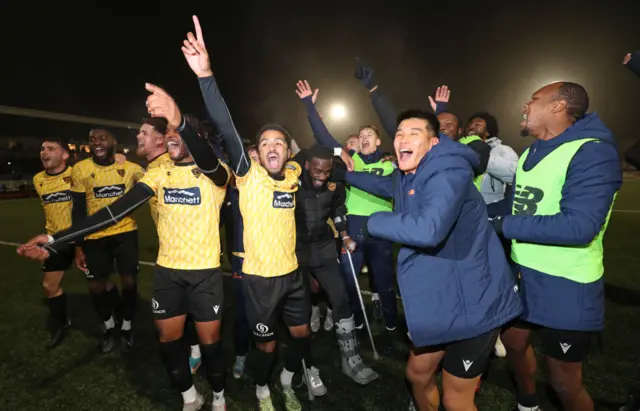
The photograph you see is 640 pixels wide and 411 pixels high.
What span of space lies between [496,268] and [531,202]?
62 centimetres

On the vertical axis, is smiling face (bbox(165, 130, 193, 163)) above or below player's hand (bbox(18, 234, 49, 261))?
above

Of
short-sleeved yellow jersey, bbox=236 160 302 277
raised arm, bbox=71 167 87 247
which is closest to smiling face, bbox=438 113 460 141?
short-sleeved yellow jersey, bbox=236 160 302 277

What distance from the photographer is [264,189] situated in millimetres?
3443

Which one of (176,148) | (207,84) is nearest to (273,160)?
(207,84)

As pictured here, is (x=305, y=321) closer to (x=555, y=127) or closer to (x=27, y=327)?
(x=555, y=127)

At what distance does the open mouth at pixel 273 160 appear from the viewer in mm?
3427

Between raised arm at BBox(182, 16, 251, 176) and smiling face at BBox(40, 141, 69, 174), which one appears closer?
raised arm at BBox(182, 16, 251, 176)

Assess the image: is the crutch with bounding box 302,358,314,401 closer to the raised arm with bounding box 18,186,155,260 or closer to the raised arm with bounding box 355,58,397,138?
the raised arm with bounding box 18,186,155,260

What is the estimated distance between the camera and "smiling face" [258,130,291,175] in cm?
342

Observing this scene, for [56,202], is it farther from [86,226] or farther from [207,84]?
[207,84]

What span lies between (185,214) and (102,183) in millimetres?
2541

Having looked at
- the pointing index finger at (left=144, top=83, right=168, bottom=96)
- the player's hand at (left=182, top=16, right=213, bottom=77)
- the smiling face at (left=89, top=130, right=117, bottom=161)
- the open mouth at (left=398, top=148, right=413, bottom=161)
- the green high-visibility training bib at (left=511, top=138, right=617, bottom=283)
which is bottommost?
the green high-visibility training bib at (left=511, top=138, right=617, bottom=283)

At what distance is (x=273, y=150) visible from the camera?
11.2 feet

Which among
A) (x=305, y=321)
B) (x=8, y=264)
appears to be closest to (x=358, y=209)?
(x=305, y=321)
